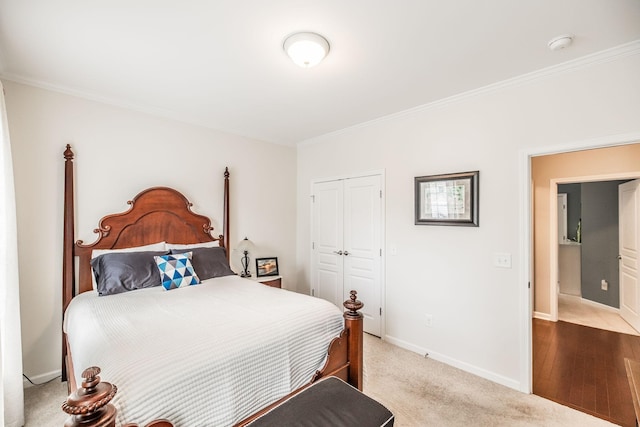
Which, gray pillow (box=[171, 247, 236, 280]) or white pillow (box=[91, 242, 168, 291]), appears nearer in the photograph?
white pillow (box=[91, 242, 168, 291])

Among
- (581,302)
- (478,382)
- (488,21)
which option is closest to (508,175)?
(488,21)

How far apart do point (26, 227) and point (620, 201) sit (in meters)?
7.02

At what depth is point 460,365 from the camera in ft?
9.02

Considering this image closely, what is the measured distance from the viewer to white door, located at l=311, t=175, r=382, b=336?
11.5 ft

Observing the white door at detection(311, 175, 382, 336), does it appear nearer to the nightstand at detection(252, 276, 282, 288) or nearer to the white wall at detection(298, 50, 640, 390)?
the white wall at detection(298, 50, 640, 390)

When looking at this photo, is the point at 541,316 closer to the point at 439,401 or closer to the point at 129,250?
the point at 439,401

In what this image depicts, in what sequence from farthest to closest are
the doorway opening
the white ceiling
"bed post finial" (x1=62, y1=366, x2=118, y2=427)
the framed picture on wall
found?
the doorway opening
the framed picture on wall
the white ceiling
"bed post finial" (x1=62, y1=366, x2=118, y2=427)

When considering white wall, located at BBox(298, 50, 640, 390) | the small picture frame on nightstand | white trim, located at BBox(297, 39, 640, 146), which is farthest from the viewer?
the small picture frame on nightstand

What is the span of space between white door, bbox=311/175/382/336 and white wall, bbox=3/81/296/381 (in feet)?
3.78

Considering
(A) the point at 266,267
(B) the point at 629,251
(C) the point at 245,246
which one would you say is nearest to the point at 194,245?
(C) the point at 245,246

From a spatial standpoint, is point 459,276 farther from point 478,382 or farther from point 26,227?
point 26,227

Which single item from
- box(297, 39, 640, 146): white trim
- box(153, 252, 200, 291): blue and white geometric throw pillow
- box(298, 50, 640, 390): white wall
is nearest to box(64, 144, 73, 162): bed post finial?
box(153, 252, 200, 291): blue and white geometric throw pillow

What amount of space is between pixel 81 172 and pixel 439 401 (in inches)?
146

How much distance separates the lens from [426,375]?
262 centimetres
